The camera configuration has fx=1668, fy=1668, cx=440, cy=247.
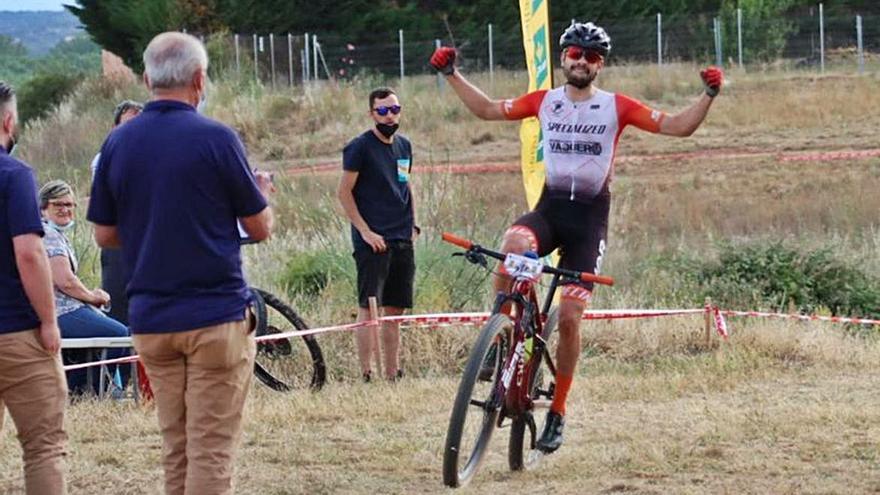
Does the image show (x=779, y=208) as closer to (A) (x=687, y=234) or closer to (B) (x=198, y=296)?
(A) (x=687, y=234)

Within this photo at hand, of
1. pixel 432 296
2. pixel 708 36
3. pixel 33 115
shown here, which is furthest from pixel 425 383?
pixel 33 115

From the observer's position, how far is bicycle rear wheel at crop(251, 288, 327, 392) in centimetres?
1077

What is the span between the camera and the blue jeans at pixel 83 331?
32.7 ft

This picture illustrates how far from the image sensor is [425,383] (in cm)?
1069

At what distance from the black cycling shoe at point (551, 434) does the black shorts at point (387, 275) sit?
9.78 ft

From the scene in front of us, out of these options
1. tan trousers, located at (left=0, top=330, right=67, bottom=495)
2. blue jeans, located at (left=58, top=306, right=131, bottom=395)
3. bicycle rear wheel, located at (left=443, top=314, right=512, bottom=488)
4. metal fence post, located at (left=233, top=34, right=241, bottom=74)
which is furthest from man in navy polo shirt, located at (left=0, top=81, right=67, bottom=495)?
metal fence post, located at (left=233, top=34, right=241, bottom=74)

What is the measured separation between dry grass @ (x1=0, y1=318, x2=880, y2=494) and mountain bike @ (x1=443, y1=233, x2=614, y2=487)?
0.17 metres

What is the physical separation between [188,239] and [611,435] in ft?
12.2

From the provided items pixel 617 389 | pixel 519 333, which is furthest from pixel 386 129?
pixel 519 333

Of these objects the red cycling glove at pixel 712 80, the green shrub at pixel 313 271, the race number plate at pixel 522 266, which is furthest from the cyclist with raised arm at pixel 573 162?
the green shrub at pixel 313 271

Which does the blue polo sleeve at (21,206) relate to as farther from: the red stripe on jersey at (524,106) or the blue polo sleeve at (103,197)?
the red stripe on jersey at (524,106)

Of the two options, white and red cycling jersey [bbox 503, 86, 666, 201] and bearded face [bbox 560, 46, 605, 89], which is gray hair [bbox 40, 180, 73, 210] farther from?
bearded face [bbox 560, 46, 605, 89]

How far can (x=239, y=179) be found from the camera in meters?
5.66

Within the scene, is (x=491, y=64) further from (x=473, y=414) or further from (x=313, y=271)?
(x=473, y=414)
